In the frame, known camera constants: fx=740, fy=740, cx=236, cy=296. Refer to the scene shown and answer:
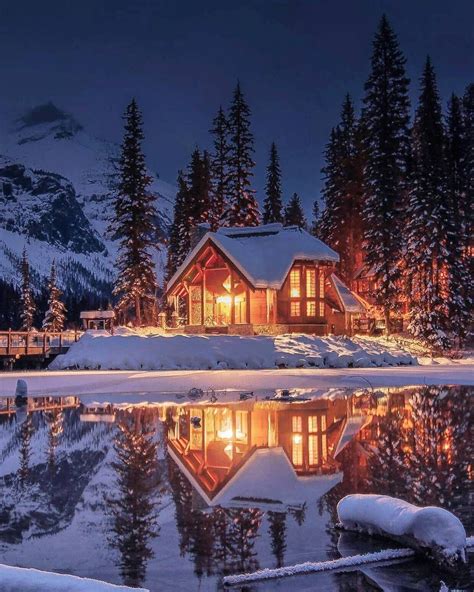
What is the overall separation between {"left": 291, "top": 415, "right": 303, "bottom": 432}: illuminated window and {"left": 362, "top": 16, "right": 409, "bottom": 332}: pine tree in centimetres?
3081

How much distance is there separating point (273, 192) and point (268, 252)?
89.1 feet

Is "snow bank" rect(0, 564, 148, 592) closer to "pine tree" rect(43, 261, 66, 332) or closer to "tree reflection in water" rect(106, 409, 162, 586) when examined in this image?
"tree reflection in water" rect(106, 409, 162, 586)

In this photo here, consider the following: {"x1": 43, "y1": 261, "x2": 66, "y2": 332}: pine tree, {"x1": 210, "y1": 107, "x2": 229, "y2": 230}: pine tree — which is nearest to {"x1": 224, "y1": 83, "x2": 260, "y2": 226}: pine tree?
{"x1": 210, "y1": 107, "x2": 229, "y2": 230}: pine tree

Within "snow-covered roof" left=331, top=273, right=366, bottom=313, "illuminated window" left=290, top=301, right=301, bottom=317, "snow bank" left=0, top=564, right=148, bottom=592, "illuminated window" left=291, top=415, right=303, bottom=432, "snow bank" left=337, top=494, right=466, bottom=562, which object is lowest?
"illuminated window" left=291, top=415, right=303, bottom=432

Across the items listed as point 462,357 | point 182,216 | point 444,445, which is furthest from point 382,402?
point 182,216

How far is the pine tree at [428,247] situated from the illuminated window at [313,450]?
1204 inches

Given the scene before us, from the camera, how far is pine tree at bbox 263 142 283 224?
233 feet

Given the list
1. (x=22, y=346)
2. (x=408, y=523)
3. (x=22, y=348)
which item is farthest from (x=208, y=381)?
(x=408, y=523)

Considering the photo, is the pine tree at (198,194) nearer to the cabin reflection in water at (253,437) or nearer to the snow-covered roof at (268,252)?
the snow-covered roof at (268,252)

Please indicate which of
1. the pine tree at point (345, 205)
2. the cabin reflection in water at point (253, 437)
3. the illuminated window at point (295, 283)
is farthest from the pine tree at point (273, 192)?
the cabin reflection in water at point (253, 437)

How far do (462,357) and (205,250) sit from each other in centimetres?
1647

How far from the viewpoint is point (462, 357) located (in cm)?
4306

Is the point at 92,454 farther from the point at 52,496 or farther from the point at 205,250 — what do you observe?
the point at 205,250

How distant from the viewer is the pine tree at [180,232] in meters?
63.2
